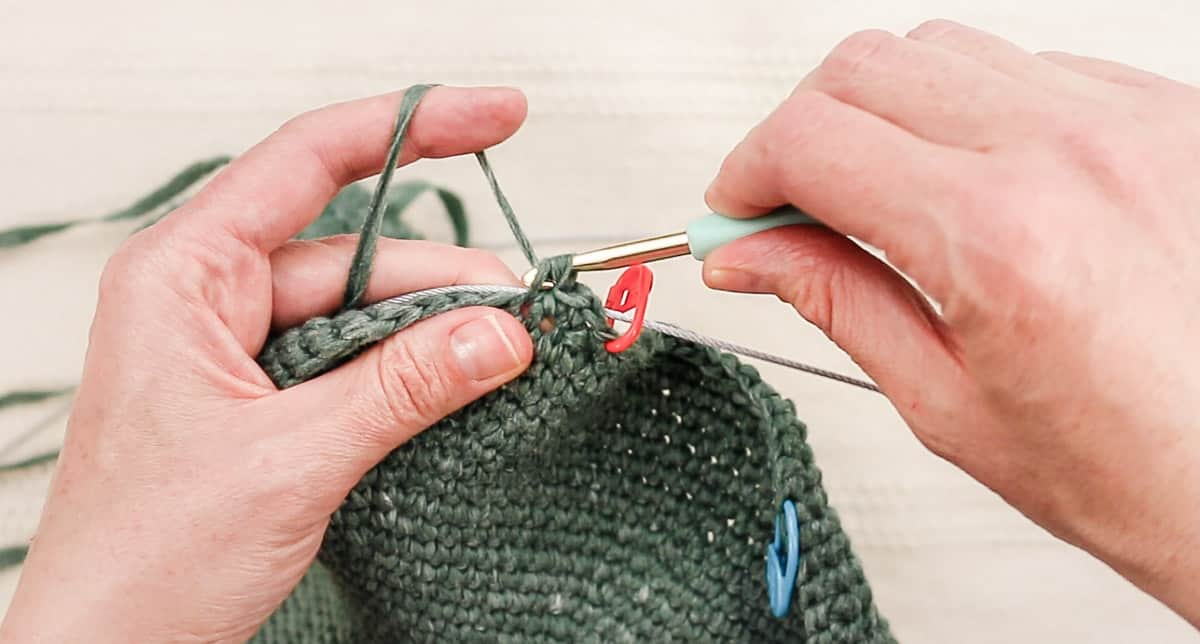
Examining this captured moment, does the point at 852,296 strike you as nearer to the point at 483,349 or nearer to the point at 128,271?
the point at 483,349

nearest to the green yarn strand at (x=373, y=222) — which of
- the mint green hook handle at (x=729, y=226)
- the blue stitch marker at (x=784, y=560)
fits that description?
the mint green hook handle at (x=729, y=226)

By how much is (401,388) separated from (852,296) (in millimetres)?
307

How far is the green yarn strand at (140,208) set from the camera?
3.40 ft

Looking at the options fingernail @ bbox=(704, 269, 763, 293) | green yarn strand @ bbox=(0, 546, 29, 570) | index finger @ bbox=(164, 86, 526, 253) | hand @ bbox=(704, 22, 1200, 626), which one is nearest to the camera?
hand @ bbox=(704, 22, 1200, 626)

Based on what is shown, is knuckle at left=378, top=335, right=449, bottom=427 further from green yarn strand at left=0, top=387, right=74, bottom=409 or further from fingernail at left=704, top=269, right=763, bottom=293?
green yarn strand at left=0, top=387, right=74, bottom=409

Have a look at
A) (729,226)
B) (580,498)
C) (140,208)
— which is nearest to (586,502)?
(580,498)

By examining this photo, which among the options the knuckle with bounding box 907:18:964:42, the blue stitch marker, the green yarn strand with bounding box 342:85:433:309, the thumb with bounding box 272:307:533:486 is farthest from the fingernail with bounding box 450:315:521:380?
the knuckle with bounding box 907:18:964:42

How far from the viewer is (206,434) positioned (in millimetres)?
666

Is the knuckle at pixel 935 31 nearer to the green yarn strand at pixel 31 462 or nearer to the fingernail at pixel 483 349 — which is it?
the fingernail at pixel 483 349

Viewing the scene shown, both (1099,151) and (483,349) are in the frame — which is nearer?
(1099,151)

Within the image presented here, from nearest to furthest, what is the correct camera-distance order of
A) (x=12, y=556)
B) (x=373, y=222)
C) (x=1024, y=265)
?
(x=1024, y=265) → (x=373, y=222) → (x=12, y=556)

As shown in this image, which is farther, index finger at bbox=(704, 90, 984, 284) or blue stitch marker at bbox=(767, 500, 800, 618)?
blue stitch marker at bbox=(767, 500, 800, 618)

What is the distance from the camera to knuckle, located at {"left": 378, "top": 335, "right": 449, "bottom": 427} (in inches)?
26.1

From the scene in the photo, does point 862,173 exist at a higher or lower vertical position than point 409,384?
higher
